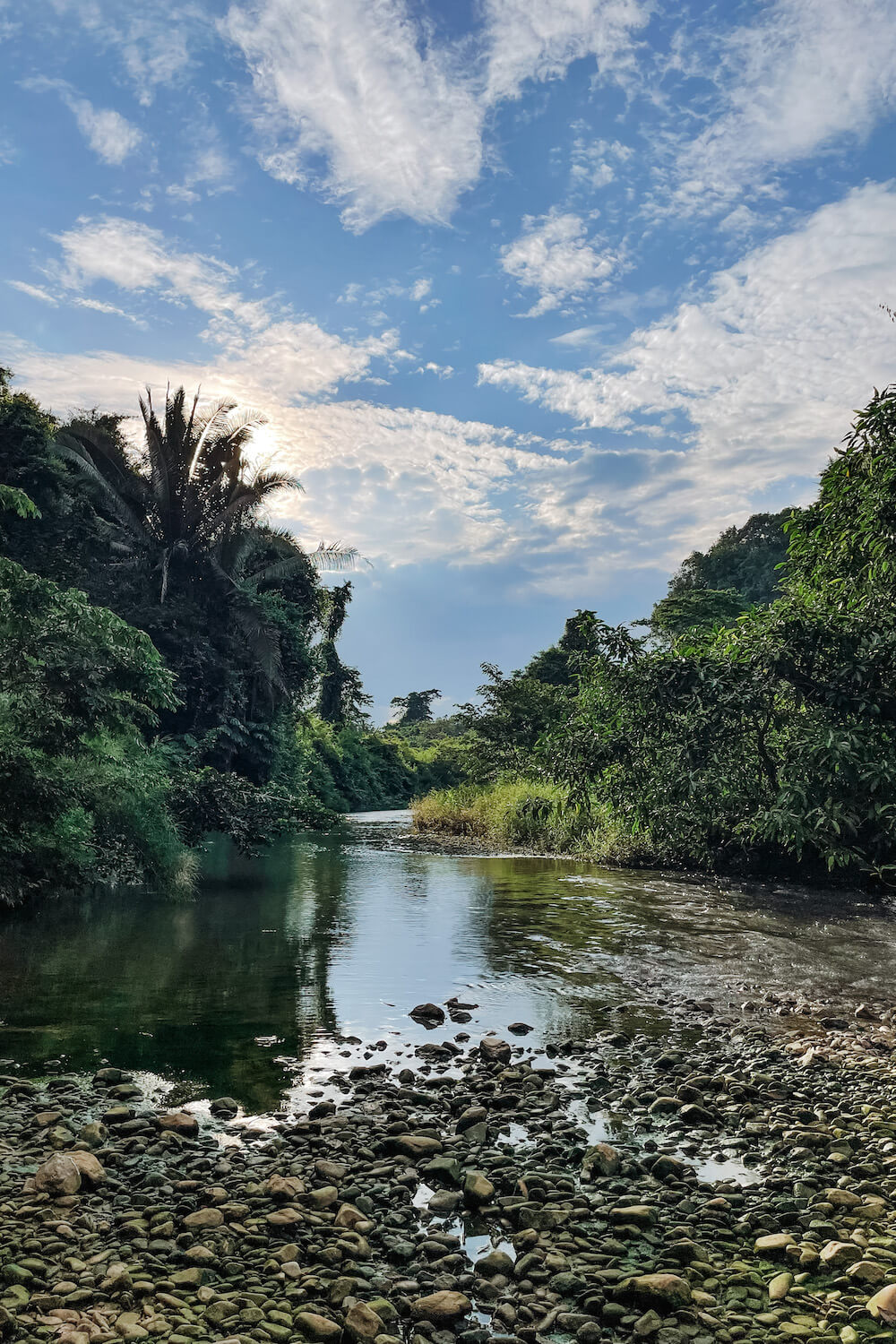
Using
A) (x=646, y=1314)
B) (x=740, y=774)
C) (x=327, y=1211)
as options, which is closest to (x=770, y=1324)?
(x=646, y=1314)

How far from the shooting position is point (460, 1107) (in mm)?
4379

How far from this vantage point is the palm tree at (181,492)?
80.7ft

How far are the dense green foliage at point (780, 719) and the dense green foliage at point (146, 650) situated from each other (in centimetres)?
652

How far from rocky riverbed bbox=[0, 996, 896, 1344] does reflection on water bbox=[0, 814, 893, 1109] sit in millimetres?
779

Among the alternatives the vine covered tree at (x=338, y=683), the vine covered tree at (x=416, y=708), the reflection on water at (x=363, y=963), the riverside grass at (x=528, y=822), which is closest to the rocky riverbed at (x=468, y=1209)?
the reflection on water at (x=363, y=963)

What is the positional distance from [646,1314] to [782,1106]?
1.98 metres

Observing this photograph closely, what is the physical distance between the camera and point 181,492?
25.2m

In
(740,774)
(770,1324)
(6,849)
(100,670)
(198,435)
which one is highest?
(198,435)

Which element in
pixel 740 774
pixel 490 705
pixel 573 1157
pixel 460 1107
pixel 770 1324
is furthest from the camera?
pixel 490 705

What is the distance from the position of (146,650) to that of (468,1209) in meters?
8.46

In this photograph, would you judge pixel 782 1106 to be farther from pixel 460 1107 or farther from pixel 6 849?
pixel 6 849

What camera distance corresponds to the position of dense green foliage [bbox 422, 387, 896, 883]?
10906mm

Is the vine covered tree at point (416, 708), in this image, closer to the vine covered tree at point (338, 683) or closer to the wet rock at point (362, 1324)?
the vine covered tree at point (338, 683)

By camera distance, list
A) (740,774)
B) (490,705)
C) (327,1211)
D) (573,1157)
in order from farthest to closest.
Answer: (490,705), (740,774), (573,1157), (327,1211)
